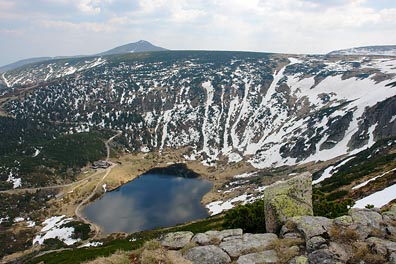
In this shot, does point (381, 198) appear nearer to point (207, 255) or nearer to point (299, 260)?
point (299, 260)

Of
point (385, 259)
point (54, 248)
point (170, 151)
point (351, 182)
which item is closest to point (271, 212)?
→ point (385, 259)

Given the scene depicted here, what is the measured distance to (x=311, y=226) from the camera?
1647cm

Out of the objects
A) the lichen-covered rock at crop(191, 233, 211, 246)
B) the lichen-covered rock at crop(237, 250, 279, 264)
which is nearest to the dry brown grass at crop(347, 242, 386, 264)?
the lichen-covered rock at crop(237, 250, 279, 264)

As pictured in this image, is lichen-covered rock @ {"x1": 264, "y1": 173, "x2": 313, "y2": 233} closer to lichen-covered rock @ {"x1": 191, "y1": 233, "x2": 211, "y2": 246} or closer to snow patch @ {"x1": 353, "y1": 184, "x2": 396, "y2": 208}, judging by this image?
lichen-covered rock @ {"x1": 191, "y1": 233, "x2": 211, "y2": 246}

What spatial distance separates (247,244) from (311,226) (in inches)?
135

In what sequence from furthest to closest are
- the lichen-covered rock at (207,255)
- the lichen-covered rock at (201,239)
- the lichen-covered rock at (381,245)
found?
1. the lichen-covered rock at (201,239)
2. the lichen-covered rock at (207,255)
3. the lichen-covered rock at (381,245)

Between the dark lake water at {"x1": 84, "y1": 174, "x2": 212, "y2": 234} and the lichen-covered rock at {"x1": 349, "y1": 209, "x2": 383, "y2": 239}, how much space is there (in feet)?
295

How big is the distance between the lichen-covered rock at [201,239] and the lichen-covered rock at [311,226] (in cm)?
477

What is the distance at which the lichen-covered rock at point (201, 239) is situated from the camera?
55.2 feet

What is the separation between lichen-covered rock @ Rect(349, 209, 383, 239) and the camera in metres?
15.8

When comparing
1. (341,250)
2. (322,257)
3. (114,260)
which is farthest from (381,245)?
(114,260)

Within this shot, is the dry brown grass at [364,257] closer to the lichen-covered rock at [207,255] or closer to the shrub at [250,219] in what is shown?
the lichen-covered rock at [207,255]

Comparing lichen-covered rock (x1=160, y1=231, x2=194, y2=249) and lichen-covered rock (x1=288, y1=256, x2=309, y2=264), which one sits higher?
lichen-covered rock (x1=288, y1=256, x2=309, y2=264)

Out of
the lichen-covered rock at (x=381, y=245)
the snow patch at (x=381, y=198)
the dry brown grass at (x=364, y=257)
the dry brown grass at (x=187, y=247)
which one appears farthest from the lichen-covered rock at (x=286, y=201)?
the snow patch at (x=381, y=198)
